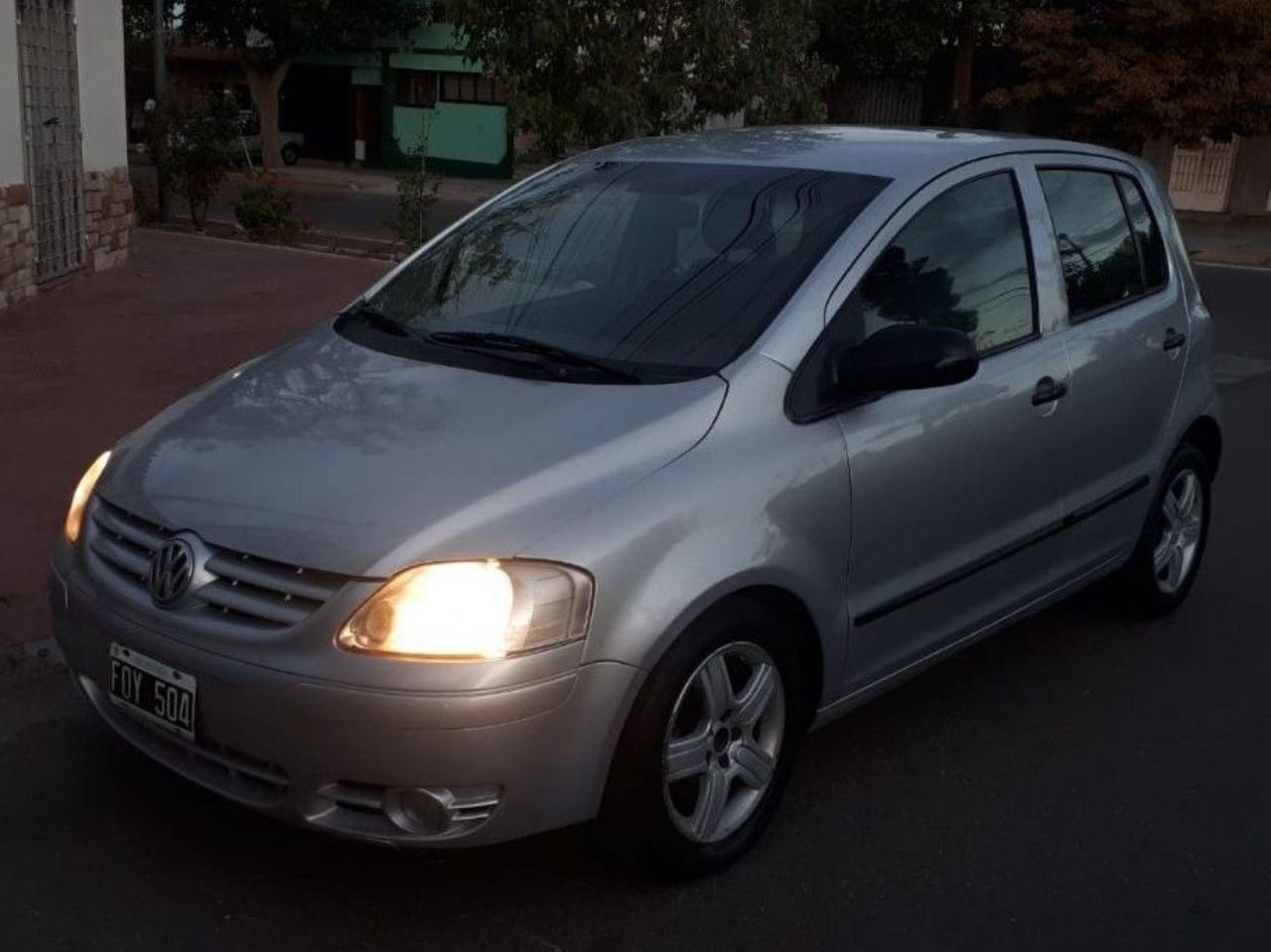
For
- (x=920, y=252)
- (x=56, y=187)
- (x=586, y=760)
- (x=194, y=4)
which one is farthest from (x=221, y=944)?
(x=194, y=4)

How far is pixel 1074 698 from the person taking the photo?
4980 millimetres

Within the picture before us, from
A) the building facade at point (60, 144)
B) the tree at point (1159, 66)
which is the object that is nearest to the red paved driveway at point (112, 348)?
the building facade at point (60, 144)

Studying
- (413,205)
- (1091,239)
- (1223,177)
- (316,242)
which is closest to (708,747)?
(1091,239)

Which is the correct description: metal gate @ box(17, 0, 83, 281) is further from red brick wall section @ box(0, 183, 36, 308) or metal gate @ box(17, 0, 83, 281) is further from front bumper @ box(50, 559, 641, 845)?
front bumper @ box(50, 559, 641, 845)

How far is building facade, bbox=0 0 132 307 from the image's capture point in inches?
433

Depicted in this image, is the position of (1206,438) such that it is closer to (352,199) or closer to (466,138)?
(352,199)

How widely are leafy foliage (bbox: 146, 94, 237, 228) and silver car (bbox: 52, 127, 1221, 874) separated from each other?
14445 millimetres

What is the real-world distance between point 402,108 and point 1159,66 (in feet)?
62.0

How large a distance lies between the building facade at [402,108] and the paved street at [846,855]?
1199 inches

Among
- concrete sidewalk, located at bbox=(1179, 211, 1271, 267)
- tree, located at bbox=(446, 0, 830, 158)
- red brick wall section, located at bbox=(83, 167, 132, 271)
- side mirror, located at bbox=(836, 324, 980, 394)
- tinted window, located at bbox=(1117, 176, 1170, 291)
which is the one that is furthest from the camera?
concrete sidewalk, located at bbox=(1179, 211, 1271, 267)

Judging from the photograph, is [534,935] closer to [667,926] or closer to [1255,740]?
[667,926]

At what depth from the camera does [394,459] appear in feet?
11.4

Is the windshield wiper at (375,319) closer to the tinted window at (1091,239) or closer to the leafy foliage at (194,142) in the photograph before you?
the tinted window at (1091,239)

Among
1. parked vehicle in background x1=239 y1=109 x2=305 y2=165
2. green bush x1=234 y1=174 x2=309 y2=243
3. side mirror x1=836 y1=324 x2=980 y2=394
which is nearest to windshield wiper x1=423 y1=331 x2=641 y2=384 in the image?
side mirror x1=836 y1=324 x2=980 y2=394
